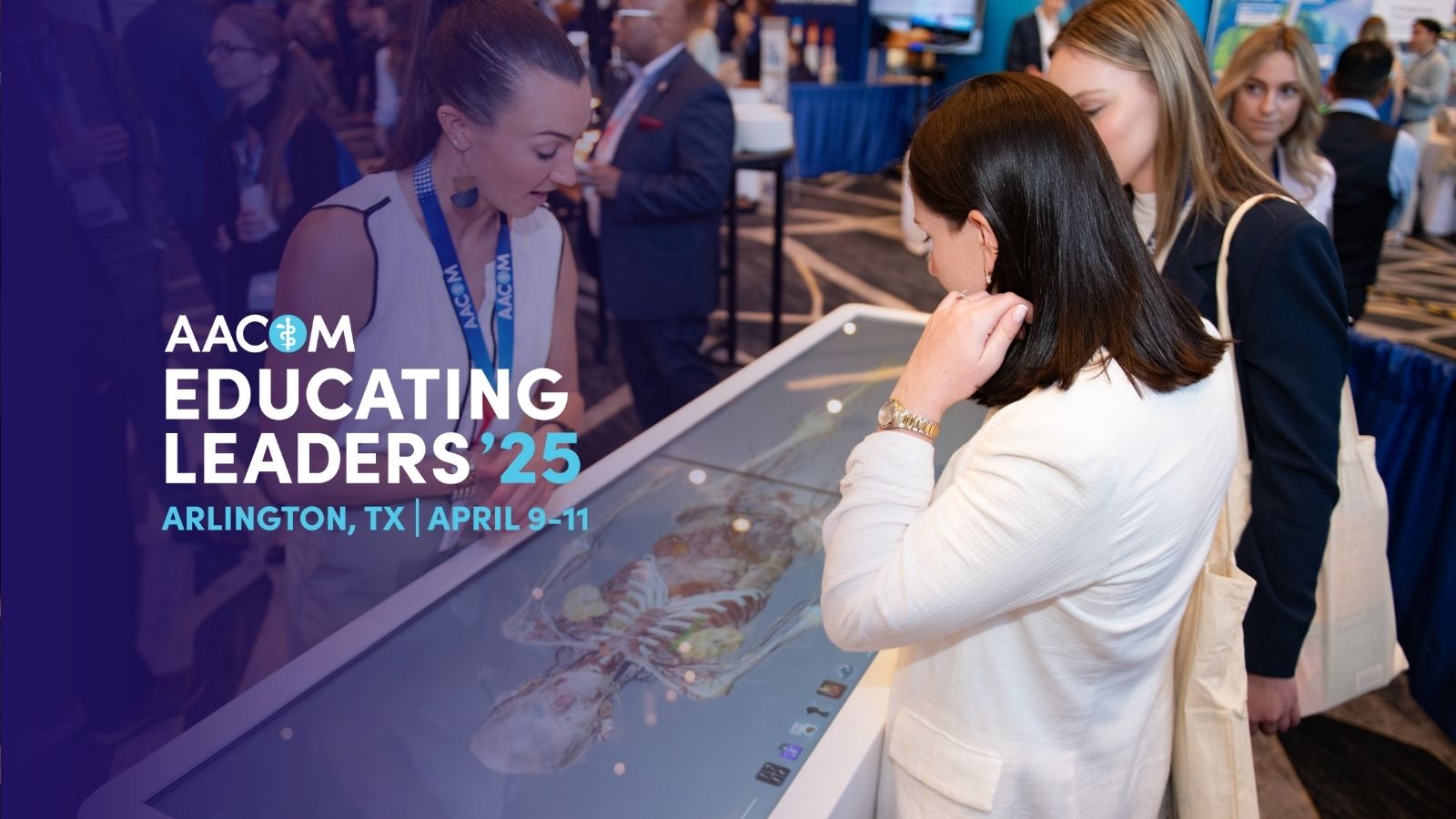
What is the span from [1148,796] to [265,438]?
42.4 inches

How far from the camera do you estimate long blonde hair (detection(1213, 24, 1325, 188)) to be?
2.44 meters

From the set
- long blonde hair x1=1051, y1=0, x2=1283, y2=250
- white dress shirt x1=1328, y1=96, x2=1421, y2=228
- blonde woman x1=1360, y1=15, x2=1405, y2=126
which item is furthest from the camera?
blonde woman x1=1360, y1=15, x2=1405, y2=126

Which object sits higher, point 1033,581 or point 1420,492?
point 1033,581

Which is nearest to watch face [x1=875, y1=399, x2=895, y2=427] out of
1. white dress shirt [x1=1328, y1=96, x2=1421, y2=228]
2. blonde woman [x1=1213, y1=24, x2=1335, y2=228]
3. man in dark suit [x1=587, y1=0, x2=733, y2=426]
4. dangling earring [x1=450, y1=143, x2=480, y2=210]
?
dangling earring [x1=450, y1=143, x2=480, y2=210]

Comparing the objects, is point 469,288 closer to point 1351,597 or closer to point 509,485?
point 509,485

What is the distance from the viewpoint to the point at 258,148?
87cm

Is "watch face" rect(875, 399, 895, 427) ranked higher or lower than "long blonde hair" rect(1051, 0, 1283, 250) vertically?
lower

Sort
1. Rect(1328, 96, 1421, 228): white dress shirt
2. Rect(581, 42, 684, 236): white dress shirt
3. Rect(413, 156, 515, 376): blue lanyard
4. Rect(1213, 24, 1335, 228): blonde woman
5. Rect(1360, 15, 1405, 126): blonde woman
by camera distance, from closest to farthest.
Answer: Rect(413, 156, 515, 376): blue lanyard
Rect(581, 42, 684, 236): white dress shirt
Rect(1213, 24, 1335, 228): blonde woman
Rect(1328, 96, 1421, 228): white dress shirt
Rect(1360, 15, 1405, 126): blonde woman

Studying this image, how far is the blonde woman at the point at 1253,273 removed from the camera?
1246 millimetres

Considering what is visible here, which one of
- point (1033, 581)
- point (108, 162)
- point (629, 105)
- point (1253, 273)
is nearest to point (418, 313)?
point (108, 162)

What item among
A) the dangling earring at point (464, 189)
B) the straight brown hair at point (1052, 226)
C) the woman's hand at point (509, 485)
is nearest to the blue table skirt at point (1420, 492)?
the straight brown hair at point (1052, 226)

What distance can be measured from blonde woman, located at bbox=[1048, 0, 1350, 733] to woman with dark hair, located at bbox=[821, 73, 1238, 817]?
0.33m

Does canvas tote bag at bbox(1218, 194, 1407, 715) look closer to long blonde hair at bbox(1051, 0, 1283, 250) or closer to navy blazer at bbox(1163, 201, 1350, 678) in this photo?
navy blazer at bbox(1163, 201, 1350, 678)

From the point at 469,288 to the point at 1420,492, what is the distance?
99.8 inches
